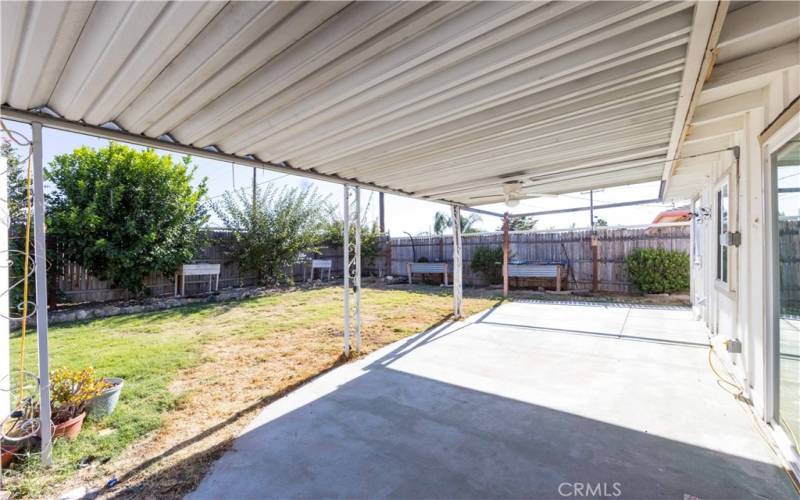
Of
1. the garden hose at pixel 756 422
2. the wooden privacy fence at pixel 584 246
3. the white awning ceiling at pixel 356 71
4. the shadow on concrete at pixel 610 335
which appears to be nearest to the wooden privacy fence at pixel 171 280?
the wooden privacy fence at pixel 584 246

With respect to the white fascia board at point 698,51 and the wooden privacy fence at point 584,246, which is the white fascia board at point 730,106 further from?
the wooden privacy fence at point 584,246

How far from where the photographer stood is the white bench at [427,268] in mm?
11039

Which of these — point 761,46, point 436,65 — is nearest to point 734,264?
point 761,46

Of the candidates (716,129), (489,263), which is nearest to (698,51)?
(716,129)

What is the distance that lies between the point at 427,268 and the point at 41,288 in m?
9.83

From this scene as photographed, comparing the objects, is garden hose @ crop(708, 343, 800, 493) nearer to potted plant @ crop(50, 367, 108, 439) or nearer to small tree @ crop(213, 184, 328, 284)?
potted plant @ crop(50, 367, 108, 439)

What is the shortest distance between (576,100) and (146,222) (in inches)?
324

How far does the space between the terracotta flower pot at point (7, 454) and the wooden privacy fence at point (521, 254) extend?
6.11m

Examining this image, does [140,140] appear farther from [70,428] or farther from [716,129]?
[716,129]

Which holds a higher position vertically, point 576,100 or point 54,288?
point 576,100

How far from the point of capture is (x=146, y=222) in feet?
23.2

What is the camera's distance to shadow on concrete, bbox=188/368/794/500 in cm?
178

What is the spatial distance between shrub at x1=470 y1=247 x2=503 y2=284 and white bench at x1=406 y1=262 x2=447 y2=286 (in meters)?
0.98

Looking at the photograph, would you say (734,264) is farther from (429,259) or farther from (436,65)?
(429,259)
